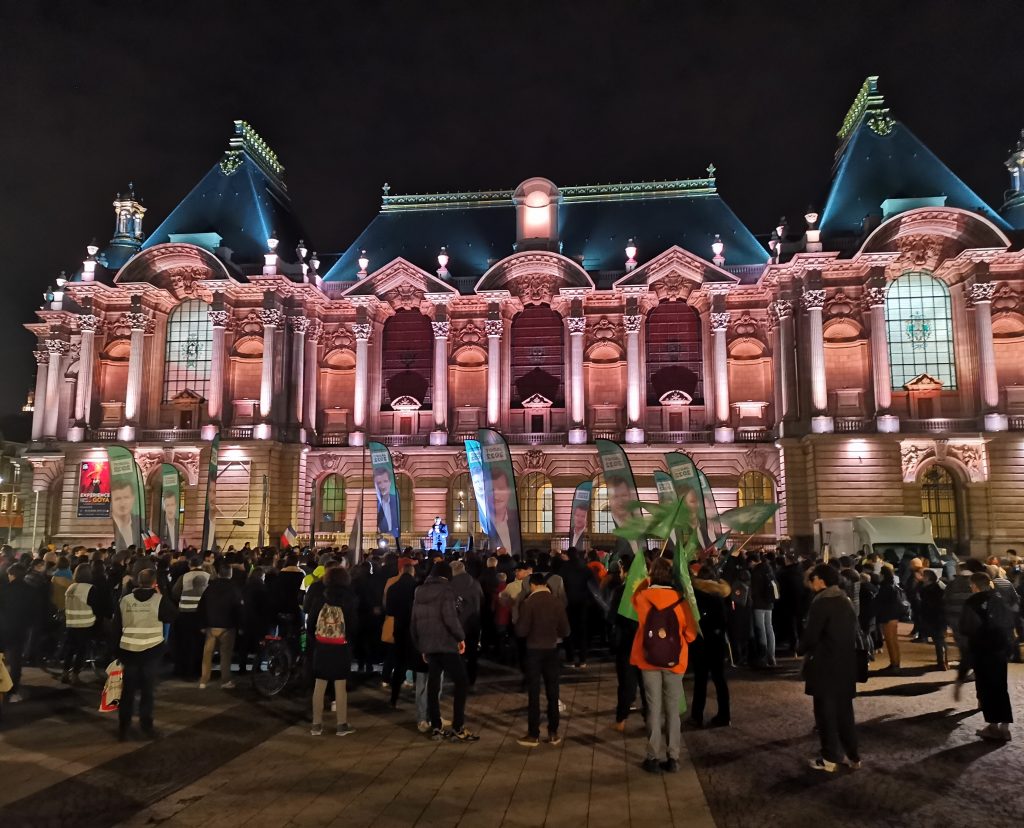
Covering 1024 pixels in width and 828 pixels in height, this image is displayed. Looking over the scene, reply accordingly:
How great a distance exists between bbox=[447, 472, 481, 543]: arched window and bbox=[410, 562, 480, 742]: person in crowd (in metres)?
30.9

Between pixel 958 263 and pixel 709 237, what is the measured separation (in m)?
12.5

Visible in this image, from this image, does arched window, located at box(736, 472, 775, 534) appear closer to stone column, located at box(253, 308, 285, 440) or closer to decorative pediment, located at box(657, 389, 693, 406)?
decorative pediment, located at box(657, 389, 693, 406)

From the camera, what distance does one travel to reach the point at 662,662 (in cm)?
880

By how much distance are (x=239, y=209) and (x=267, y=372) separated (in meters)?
11.2

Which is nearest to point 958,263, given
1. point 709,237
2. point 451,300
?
point 709,237

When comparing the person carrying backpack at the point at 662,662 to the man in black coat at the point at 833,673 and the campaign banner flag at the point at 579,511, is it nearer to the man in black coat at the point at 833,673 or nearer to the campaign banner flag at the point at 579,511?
the man in black coat at the point at 833,673

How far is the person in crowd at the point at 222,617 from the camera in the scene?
43.0ft

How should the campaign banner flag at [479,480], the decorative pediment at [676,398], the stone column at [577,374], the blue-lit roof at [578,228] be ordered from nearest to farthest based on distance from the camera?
the campaign banner flag at [479,480] → the stone column at [577,374] → the decorative pediment at [676,398] → the blue-lit roof at [578,228]

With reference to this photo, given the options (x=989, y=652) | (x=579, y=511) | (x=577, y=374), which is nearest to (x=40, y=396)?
(x=577, y=374)

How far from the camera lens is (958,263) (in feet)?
127

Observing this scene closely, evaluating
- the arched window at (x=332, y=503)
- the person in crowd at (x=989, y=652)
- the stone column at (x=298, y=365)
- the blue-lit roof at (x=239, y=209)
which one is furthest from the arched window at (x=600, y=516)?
the person in crowd at (x=989, y=652)

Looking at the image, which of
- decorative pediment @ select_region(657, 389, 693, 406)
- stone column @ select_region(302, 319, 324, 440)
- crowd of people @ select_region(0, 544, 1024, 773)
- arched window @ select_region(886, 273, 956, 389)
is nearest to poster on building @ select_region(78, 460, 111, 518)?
stone column @ select_region(302, 319, 324, 440)

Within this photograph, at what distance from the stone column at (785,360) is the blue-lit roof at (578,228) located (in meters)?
5.32

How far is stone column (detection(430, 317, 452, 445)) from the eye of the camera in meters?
42.7
